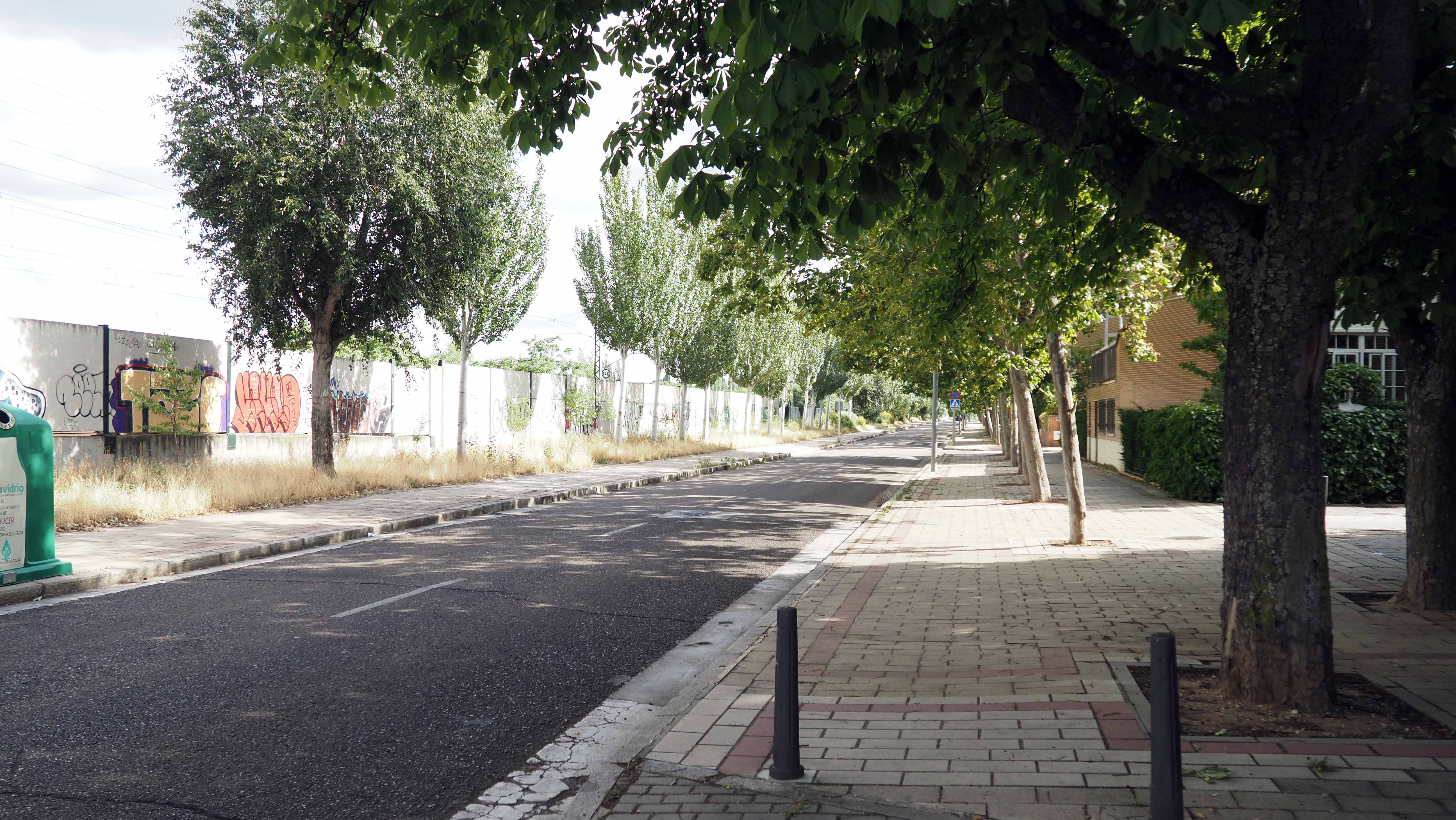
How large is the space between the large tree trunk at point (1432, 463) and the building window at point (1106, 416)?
71.8 feet

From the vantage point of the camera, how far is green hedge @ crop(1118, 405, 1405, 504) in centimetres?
1681

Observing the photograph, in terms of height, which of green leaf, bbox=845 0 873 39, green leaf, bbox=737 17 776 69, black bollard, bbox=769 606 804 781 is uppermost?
green leaf, bbox=845 0 873 39

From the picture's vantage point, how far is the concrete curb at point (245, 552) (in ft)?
28.5

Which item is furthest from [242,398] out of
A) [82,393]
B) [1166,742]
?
[1166,742]

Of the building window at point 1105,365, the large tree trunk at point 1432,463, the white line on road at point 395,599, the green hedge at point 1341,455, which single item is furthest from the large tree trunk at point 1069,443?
the building window at point 1105,365

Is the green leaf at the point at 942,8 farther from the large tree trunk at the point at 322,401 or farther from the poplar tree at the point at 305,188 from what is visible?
the large tree trunk at the point at 322,401

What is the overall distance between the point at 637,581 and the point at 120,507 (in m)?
7.96

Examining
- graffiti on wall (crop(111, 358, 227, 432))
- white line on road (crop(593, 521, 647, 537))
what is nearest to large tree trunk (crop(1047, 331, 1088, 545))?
white line on road (crop(593, 521, 647, 537))

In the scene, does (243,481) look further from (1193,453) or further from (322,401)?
(1193,453)

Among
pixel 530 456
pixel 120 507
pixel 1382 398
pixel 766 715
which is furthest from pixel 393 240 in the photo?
pixel 1382 398

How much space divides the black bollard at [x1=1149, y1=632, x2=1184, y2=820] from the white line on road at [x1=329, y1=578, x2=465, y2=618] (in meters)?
6.31

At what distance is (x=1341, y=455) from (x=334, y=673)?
1701cm

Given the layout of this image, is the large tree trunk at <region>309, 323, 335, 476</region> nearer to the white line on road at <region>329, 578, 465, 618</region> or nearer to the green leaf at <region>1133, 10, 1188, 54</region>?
the white line on road at <region>329, 578, 465, 618</region>

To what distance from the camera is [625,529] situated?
14.2 meters
